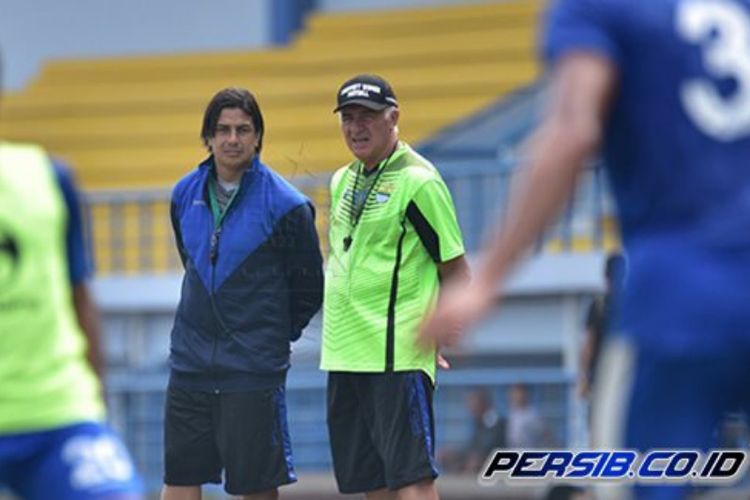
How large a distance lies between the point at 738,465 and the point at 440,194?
1410 mm

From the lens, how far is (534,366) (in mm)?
15766

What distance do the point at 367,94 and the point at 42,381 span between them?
3.29 m

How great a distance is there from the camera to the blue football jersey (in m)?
4.09

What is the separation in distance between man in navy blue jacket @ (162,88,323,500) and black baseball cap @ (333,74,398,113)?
0.37 metres

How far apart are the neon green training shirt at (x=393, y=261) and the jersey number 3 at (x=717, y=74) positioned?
352 centimetres

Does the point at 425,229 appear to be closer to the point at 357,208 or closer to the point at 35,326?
the point at 357,208

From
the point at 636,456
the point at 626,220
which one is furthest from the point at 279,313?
the point at 626,220

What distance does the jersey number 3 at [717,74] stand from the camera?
412 centimetres

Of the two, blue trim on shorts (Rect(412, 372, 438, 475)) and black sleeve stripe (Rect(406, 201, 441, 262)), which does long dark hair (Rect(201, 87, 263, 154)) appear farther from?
blue trim on shorts (Rect(412, 372, 438, 475))

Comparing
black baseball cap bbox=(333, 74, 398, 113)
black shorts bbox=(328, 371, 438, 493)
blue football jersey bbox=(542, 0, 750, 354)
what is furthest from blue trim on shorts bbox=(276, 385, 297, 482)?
blue football jersey bbox=(542, 0, 750, 354)

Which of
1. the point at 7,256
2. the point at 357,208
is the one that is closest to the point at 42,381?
the point at 7,256

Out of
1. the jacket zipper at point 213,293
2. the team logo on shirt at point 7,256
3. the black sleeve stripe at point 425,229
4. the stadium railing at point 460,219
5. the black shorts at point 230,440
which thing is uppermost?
the team logo on shirt at point 7,256

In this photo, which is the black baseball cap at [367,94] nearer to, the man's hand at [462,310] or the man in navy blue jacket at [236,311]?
the man in navy blue jacket at [236,311]
